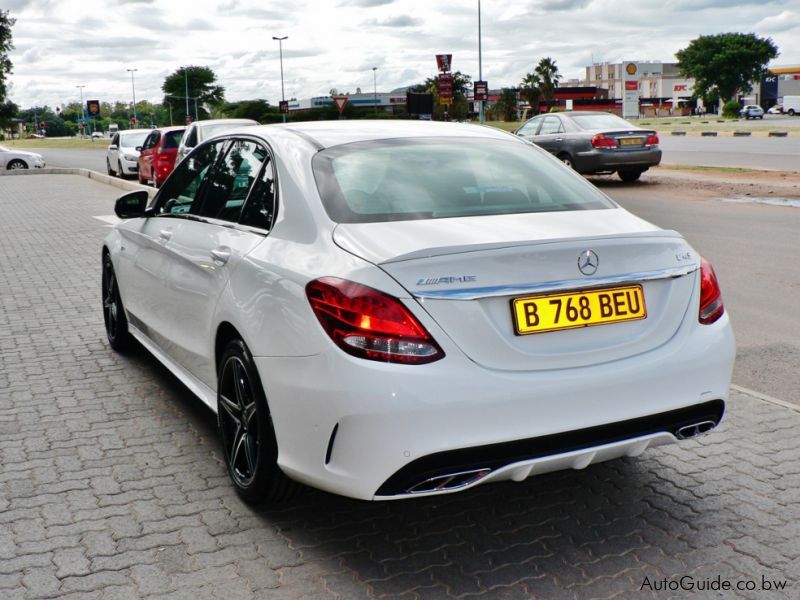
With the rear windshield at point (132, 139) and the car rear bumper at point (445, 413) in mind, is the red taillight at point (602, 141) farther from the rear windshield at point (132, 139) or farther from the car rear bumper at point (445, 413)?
the car rear bumper at point (445, 413)

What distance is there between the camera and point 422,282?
10.3 feet

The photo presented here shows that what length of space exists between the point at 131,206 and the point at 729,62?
386 feet

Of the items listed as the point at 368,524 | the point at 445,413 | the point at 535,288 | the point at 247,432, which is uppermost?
the point at 535,288

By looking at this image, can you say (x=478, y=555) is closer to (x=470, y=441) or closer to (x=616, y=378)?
(x=470, y=441)

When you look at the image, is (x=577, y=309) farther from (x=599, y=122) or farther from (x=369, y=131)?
(x=599, y=122)

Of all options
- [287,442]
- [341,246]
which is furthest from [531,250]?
[287,442]

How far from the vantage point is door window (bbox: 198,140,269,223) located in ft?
14.1

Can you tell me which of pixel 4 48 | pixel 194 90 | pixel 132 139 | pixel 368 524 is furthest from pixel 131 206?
pixel 194 90

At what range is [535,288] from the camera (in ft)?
10.5

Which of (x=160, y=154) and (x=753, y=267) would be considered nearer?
(x=753, y=267)

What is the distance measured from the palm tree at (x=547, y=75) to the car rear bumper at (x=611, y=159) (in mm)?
85190

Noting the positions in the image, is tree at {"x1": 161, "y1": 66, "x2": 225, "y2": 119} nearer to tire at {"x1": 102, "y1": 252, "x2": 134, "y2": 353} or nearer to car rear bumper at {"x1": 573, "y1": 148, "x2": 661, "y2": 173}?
car rear bumper at {"x1": 573, "y1": 148, "x2": 661, "y2": 173}

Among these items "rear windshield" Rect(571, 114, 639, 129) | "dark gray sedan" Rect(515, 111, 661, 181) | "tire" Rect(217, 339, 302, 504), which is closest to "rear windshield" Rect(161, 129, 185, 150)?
"dark gray sedan" Rect(515, 111, 661, 181)

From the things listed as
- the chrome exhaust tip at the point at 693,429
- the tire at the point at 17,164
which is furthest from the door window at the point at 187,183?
the tire at the point at 17,164
